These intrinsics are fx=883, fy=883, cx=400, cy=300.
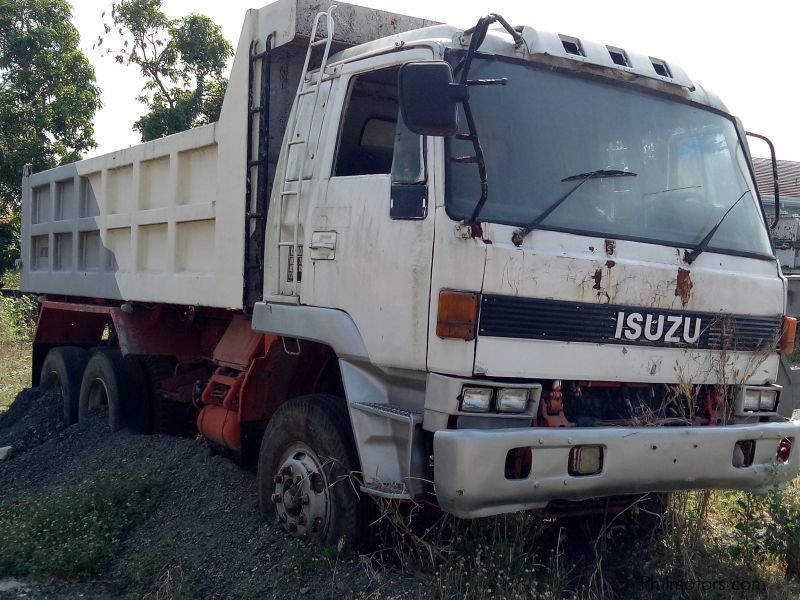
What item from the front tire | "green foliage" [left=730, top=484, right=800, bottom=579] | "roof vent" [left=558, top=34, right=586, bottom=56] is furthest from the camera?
the front tire

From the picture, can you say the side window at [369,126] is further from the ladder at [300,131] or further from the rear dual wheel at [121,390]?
the rear dual wheel at [121,390]

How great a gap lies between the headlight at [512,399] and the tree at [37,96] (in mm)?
11857

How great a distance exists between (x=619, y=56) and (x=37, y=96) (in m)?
12.1

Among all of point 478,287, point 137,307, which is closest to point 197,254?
point 137,307

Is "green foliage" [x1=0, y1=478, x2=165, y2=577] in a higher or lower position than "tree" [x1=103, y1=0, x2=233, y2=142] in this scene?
lower

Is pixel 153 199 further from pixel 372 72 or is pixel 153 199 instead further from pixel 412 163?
pixel 412 163

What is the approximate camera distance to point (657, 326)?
4.09 m

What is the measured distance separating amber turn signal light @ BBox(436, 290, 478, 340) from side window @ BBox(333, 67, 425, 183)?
814 millimetres

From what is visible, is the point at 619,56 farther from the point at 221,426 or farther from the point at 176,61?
the point at 176,61

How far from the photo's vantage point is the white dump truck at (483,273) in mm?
3664

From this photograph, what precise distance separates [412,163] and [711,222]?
161cm

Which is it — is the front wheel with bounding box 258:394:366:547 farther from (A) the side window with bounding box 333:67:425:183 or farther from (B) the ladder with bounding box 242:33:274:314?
(A) the side window with bounding box 333:67:425:183

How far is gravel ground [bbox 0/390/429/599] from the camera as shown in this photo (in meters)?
3.98

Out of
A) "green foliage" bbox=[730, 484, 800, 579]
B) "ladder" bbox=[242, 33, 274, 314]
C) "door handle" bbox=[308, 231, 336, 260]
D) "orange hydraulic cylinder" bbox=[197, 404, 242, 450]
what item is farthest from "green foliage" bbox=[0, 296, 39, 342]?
"green foliage" bbox=[730, 484, 800, 579]
